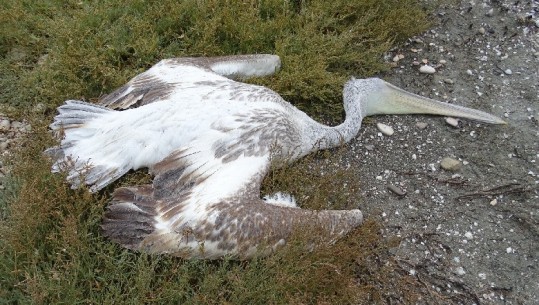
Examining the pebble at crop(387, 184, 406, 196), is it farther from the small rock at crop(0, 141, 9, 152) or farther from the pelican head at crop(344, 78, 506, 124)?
the small rock at crop(0, 141, 9, 152)

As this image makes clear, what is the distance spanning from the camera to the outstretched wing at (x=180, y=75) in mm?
4805

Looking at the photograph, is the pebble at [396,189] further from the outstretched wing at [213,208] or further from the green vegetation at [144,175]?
the outstretched wing at [213,208]

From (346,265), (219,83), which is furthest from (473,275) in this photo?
(219,83)

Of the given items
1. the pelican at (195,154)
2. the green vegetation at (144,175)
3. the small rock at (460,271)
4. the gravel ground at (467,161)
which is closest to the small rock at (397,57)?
the gravel ground at (467,161)

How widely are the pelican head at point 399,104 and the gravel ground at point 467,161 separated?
10 cm

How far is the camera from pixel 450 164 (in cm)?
524

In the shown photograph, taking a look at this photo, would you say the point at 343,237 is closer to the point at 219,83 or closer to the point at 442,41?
the point at 219,83

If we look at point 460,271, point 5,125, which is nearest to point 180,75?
point 5,125

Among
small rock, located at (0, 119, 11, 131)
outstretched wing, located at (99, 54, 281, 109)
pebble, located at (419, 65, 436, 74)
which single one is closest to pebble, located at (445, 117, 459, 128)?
pebble, located at (419, 65, 436, 74)

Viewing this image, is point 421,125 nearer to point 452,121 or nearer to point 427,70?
point 452,121

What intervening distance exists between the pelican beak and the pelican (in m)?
0.48

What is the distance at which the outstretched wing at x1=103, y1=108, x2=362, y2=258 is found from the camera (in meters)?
3.79

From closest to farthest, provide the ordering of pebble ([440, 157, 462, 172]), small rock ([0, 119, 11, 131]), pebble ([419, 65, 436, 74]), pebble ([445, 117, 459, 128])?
small rock ([0, 119, 11, 131])
pebble ([440, 157, 462, 172])
pebble ([445, 117, 459, 128])
pebble ([419, 65, 436, 74])

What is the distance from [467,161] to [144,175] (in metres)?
3.02
